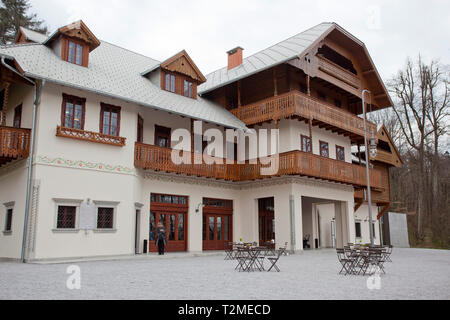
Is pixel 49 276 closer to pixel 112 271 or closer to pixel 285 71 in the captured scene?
pixel 112 271

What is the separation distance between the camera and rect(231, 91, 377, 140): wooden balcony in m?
20.5

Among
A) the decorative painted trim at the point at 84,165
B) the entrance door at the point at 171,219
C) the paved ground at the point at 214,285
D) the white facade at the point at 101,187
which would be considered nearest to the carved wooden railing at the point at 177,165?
the white facade at the point at 101,187

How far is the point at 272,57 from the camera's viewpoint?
2273 cm

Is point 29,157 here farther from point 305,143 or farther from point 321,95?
point 321,95

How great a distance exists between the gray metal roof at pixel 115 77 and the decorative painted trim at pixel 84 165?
284cm

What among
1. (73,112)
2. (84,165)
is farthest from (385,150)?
(73,112)

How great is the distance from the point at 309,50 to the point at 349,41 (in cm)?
476

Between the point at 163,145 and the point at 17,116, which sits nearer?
the point at 17,116

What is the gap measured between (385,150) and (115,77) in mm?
21805

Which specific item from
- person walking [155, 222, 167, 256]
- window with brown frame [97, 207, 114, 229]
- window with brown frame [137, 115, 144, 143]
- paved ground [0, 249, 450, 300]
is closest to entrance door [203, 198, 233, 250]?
person walking [155, 222, 167, 256]

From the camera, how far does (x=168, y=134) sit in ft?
68.4

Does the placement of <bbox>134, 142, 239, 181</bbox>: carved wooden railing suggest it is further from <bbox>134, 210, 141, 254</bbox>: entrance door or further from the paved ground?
the paved ground
